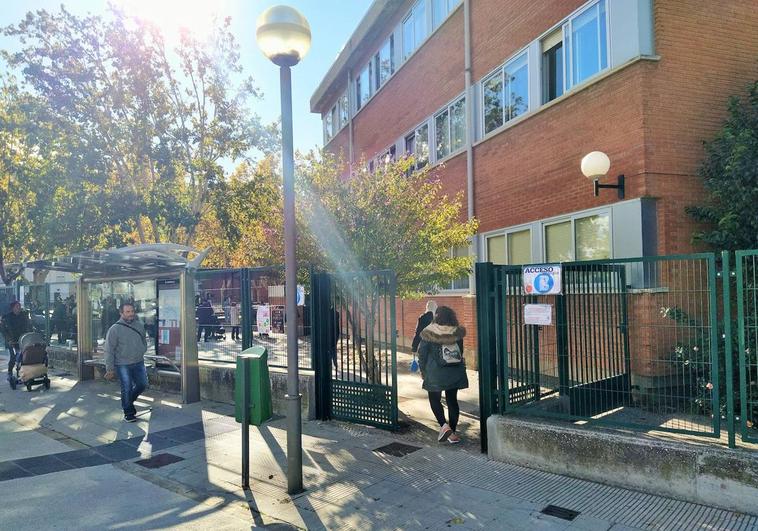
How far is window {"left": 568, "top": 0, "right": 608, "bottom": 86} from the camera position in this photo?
8812 millimetres

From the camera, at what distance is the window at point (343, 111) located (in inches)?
837

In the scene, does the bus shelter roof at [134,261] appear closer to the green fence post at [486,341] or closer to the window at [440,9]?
the green fence post at [486,341]

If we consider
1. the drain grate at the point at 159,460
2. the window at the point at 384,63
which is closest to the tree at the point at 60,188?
the window at the point at 384,63

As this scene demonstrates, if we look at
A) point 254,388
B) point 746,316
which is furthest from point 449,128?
point 254,388

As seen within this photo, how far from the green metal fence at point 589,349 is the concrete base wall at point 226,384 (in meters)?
2.65

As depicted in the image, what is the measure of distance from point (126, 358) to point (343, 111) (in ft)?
51.2

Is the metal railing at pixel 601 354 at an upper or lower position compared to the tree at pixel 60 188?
lower


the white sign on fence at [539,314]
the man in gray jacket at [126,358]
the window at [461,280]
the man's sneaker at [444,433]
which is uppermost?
the window at [461,280]

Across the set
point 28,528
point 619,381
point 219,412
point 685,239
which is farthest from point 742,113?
point 28,528

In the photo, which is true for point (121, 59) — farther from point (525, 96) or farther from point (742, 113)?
point (742, 113)

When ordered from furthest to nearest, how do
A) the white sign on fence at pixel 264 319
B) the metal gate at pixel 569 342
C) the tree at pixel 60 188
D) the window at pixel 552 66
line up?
the tree at pixel 60 188 < the window at pixel 552 66 < the white sign on fence at pixel 264 319 < the metal gate at pixel 569 342

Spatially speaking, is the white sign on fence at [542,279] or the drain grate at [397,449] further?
the drain grate at [397,449]

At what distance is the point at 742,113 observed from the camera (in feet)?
26.1

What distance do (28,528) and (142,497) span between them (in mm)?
903
